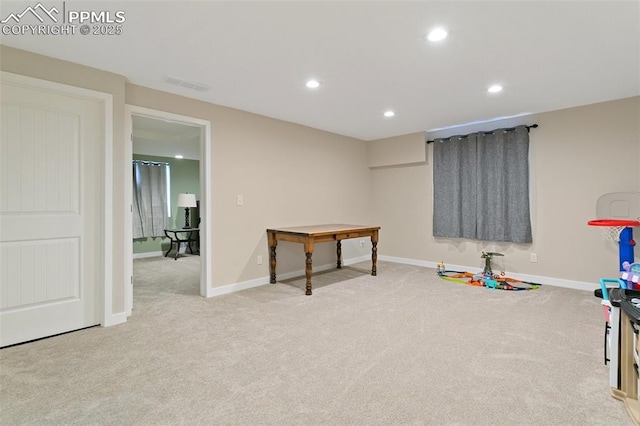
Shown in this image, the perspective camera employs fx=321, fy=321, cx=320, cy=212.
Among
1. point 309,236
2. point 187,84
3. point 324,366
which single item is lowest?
point 324,366

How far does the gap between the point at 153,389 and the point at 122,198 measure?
1.79 m

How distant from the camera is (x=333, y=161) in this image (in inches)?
211

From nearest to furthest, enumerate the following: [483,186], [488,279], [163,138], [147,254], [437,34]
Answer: [437,34] < [488,279] < [483,186] < [163,138] < [147,254]

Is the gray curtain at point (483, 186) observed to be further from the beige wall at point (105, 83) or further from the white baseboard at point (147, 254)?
the white baseboard at point (147, 254)

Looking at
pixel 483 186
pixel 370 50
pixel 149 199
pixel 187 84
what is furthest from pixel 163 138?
pixel 483 186

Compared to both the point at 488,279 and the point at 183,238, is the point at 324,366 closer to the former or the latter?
the point at 488,279

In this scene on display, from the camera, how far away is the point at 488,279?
4.26 meters

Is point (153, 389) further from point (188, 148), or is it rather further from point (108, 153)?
point (188, 148)

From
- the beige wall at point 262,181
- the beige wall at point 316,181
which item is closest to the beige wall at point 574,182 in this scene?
the beige wall at point 316,181

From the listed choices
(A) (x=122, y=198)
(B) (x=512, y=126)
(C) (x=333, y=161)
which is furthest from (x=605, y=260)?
(A) (x=122, y=198)

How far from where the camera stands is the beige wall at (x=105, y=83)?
242cm

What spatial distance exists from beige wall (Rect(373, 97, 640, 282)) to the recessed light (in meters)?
2.87

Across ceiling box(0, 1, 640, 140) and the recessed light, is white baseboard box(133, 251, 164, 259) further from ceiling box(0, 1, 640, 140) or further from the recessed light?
the recessed light

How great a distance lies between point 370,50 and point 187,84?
5.94ft
